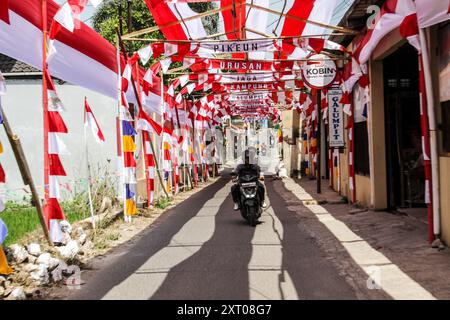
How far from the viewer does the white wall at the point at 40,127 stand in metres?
16.4

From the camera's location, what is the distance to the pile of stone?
6.29m

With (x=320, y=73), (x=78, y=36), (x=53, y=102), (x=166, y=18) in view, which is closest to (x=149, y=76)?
(x=166, y=18)

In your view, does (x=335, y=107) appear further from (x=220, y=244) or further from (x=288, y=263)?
(x=288, y=263)

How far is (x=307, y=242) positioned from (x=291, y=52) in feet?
21.4

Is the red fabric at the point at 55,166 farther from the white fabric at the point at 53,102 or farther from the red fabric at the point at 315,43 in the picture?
the red fabric at the point at 315,43

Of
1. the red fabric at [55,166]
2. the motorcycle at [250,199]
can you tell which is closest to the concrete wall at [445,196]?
the motorcycle at [250,199]

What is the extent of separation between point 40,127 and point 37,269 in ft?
34.2

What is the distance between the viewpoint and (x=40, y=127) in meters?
16.5

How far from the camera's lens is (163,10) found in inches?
464

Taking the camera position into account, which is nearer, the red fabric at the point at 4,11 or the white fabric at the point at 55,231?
the red fabric at the point at 4,11

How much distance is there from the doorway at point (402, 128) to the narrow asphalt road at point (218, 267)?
276cm

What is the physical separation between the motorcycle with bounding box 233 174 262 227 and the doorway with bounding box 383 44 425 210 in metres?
3.26

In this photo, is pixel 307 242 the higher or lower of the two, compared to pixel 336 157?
lower
